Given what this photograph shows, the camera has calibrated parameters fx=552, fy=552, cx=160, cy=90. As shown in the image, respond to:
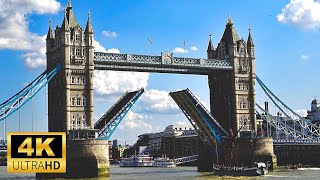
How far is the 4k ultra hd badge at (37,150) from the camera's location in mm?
14688

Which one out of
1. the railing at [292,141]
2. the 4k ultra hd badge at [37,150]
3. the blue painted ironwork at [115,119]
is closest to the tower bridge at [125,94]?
the blue painted ironwork at [115,119]

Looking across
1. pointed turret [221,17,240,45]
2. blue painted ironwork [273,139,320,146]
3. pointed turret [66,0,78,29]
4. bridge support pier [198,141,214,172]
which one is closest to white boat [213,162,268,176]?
bridge support pier [198,141,214,172]

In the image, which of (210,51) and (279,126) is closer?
(210,51)

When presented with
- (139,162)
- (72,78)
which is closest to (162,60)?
(72,78)

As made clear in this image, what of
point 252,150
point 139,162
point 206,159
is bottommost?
point 139,162

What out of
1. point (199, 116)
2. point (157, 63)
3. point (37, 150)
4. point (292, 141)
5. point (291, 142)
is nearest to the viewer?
point (37, 150)

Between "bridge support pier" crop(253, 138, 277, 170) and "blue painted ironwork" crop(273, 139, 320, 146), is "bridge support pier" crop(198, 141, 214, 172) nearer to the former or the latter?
"bridge support pier" crop(253, 138, 277, 170)

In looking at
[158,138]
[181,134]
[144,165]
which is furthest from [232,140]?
[158,138]

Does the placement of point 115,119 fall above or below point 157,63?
below

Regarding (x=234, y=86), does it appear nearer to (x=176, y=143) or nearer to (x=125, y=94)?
(x=125, y=94)

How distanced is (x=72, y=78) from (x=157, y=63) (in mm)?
13260

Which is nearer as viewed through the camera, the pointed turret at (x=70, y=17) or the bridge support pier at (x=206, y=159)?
the pointed turret at (x=70, y=17)

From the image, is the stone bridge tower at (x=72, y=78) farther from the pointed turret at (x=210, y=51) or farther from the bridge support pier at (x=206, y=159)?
the pointed turret at (x=210, y=51)

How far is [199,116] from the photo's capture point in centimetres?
8294
